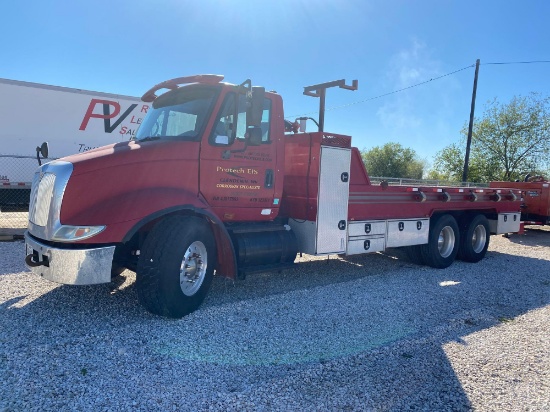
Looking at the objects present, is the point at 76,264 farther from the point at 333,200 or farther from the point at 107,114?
the point at 107,114

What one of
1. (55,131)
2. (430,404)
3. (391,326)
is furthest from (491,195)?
(55,131)

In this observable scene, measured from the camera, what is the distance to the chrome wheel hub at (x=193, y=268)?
15.4ft

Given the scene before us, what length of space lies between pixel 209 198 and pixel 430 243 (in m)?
4.82

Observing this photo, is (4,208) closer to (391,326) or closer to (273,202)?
(273,202)

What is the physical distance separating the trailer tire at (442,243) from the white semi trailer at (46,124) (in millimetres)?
9161

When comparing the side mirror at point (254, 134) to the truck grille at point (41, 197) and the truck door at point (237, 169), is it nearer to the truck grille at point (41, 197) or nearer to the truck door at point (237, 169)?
the truck door at point (237, 169)

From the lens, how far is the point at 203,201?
4891mm

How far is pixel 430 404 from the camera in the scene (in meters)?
3.11

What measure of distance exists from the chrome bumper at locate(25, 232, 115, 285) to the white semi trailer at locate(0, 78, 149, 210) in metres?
8.10

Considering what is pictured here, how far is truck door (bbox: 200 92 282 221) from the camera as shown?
5012 millimetres

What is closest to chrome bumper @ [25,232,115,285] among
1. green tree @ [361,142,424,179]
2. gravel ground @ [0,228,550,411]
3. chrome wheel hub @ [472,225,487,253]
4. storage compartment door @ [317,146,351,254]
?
gravel ground @ [0,228,550,411]

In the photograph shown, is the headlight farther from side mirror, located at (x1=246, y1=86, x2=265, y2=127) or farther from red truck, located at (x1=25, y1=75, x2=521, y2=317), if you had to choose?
side mirror, located at (x1=246, y1=86, x2=265, y2=127)

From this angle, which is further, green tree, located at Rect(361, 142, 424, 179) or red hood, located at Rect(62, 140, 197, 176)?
green tree, located at Rect(361, 142, 424, 179)

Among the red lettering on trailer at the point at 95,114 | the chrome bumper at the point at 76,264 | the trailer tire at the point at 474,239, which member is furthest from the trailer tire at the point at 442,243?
the red lettering on trailer at the point at 95,114
